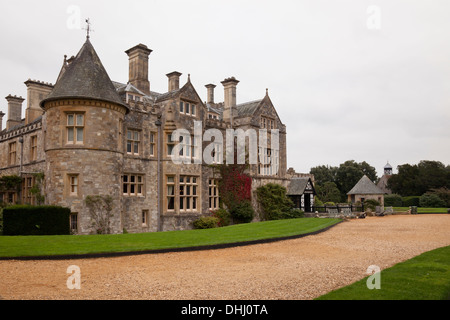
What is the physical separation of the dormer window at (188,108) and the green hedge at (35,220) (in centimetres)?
1122

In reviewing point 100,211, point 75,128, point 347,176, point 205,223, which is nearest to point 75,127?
point 75,128

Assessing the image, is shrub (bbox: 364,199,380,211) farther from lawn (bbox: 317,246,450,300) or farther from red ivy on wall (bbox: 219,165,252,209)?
lawn (bbox: 317,246,450,300)

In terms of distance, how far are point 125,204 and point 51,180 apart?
186 inches

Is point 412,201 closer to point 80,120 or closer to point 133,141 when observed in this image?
point 133,141

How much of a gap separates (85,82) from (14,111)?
54.5ft

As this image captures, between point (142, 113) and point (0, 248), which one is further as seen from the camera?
point (142, 113)

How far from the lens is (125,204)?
22.2 metres

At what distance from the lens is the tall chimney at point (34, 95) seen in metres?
26.5

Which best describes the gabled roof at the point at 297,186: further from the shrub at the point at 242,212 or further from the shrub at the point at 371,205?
the shrub at the point at 371,205

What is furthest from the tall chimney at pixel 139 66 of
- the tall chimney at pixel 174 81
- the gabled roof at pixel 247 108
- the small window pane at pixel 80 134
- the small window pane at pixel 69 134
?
the gabled roof at pixel 247 108

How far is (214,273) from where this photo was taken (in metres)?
9.79

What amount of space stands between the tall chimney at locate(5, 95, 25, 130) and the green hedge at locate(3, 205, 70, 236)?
58.8 feet
